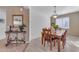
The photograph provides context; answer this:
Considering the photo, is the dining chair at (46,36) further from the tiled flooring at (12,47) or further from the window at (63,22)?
the tiled flooring at (12,47)

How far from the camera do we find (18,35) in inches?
106

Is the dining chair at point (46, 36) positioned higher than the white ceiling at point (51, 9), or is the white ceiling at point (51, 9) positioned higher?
the white ceiling at point (51, 9)

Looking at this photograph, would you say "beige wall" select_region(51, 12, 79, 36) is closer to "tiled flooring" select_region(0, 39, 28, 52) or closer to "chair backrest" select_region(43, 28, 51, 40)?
"chair backrest" select_region(43, 28, 51, 40)

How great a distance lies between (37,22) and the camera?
8.88 feet

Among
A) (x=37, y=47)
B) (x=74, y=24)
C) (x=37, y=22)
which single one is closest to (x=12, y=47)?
(x=37, y=47)

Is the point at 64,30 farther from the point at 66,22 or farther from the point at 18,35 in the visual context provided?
the point at 18,35

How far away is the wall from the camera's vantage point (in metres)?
2.67

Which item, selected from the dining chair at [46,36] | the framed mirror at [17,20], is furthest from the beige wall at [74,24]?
the framed mirror at [17,20]

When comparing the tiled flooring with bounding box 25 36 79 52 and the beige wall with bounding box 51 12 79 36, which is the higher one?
the beige wall with bounding box 51 12 79 36

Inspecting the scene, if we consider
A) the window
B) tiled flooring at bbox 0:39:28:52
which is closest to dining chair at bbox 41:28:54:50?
the window

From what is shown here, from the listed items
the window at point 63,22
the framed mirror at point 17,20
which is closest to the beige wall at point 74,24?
the window at point 63,22

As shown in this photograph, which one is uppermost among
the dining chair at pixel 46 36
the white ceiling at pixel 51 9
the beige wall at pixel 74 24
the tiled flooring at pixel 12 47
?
the white ceiling at pixel 51 9

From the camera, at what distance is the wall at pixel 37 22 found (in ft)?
8.77
